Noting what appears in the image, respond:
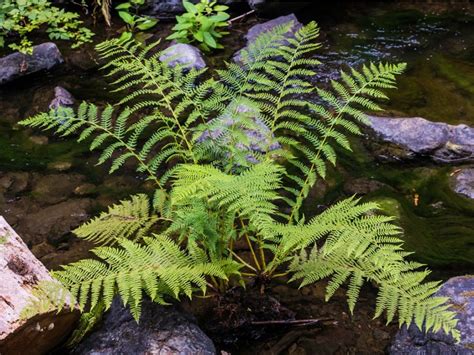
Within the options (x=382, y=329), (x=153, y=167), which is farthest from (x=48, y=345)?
(x=382, y=329)

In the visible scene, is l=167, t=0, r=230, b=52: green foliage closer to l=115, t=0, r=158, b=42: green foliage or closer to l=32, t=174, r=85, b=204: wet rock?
l=115, t=0, r=158, b=42: green foliage

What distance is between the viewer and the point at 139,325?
3037 millimetres

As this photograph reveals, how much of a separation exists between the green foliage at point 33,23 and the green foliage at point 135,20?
0.55 meters

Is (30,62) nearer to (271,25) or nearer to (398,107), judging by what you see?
A: (271,25)

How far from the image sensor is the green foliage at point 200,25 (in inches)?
263

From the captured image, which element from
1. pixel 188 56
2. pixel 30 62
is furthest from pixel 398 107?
pixel 30 62

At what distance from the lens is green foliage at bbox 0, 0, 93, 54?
6.52 meters

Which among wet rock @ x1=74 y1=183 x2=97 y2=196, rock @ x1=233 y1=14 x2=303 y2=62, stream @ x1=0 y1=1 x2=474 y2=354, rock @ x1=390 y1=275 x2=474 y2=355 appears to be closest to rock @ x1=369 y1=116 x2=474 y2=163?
stream @ x1=0 y1=1 x2=474 y2=354

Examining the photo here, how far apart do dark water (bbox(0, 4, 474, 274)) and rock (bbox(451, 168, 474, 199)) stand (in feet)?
0.24

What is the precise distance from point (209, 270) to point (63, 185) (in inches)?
91.6

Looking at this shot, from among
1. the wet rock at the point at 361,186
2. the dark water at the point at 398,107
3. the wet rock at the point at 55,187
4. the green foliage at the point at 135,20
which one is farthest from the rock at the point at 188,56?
the wet rock at the point at 361,186

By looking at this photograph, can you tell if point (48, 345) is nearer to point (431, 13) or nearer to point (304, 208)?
point (304, 208)

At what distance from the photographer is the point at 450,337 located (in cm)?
286

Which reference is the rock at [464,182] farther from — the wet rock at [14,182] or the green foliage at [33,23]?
the green foliage at [33,23]
